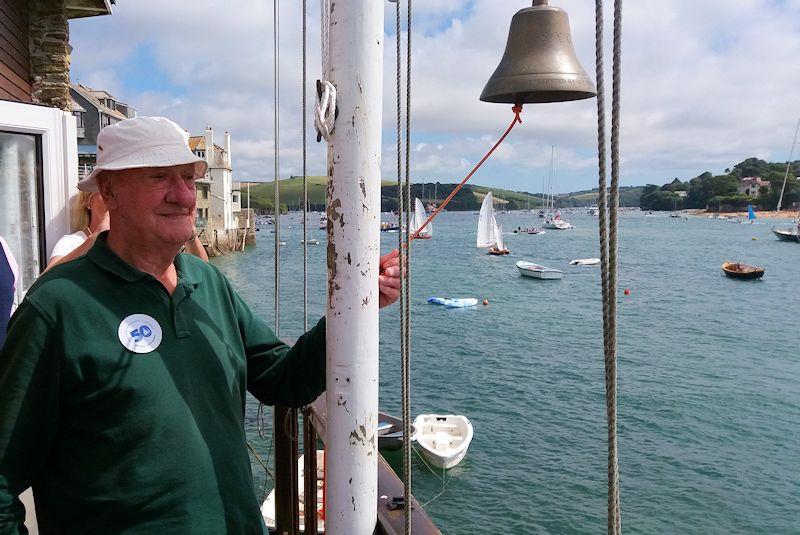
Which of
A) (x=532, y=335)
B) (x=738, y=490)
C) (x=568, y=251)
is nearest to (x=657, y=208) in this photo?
(x=568, y=251)

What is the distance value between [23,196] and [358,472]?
3280mm

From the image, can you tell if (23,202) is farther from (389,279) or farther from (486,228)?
(486,228)

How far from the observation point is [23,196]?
151 inches

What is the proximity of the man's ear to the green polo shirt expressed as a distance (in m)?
0.13

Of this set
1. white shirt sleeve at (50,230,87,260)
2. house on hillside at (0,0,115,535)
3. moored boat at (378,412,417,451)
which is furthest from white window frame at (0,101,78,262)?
moored boat at (378,412,417,451)

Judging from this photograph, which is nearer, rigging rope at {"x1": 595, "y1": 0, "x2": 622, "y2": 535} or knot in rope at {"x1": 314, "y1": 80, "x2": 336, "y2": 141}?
rigging rope at {"x1": 595, "y1": 0, "x2": 622, "y2": 535}

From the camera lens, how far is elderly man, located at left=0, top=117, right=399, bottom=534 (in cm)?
139

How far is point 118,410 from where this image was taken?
1.46 meters

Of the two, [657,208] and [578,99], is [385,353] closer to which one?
[578,99]

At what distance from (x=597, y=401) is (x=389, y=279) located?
70.8 ft

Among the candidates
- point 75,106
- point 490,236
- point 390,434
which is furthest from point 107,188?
point 490,236

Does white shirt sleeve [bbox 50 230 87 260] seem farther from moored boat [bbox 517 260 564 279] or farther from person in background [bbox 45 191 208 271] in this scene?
moored boat [bbox 517 260 564 279]

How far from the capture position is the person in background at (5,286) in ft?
8.36

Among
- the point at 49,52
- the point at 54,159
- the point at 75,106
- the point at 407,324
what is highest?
the point at 75,106
